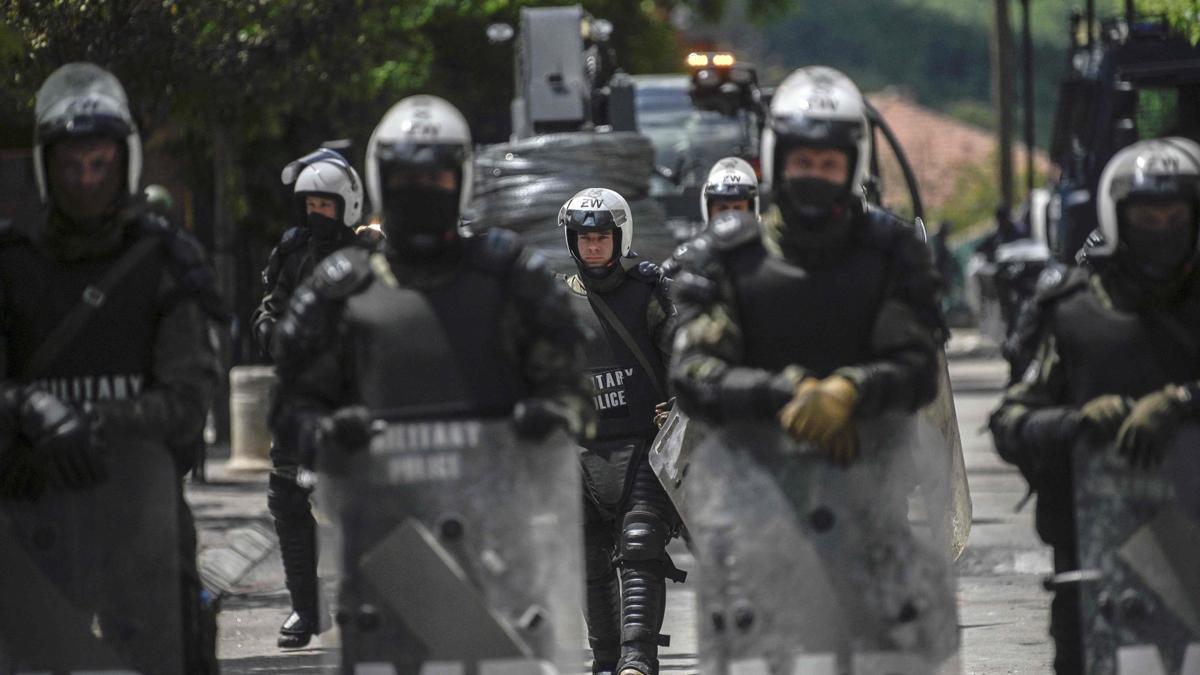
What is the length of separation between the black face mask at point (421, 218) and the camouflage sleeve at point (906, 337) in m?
1.13

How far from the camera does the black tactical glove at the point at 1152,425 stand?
19.6 feet

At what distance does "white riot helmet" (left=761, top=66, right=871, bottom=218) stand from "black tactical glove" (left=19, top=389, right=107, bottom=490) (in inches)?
77.5

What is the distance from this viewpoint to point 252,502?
55.3 feet

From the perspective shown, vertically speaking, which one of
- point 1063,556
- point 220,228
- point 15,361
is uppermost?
point 15,361

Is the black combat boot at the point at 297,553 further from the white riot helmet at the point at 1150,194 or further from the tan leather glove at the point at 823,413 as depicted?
the white riot helmet at the point at 1150,194

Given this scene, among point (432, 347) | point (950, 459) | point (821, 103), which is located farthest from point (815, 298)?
point (950, 459)

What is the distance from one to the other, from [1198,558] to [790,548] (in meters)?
1.06

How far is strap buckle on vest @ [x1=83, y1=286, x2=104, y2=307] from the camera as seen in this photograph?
6.19 meters

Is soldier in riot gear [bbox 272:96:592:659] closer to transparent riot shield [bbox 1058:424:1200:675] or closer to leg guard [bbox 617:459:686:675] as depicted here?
transparent riot shield [bbox 1058:424:1200:675]

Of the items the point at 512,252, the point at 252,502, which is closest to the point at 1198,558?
the point at 512,252

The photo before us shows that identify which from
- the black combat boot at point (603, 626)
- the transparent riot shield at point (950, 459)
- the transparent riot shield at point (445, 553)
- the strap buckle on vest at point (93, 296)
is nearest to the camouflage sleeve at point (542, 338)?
the transparent riot shield at point (445, 553)

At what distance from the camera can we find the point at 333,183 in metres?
9.96

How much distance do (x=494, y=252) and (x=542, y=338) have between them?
264 mm

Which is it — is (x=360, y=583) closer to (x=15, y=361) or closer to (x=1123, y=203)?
(x=15, y=361)
